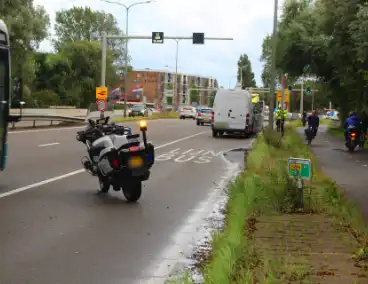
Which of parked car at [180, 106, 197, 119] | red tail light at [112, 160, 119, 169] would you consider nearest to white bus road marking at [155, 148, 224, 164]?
red tail light at [112, 160, 119, 169]

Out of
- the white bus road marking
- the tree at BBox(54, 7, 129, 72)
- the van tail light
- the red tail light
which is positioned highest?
the tree at BBox(54, 7, 129, 72)

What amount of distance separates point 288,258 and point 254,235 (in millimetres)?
1175

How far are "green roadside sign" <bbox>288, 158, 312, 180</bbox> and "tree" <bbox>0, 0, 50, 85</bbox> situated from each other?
2997 cm

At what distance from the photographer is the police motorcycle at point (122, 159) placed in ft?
33.1

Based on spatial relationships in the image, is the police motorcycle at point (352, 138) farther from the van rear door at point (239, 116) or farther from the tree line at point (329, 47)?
the van rear door at point (239, 116)

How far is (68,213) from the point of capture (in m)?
9.07

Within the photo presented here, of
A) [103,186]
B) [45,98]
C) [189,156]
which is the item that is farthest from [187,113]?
[103,186]

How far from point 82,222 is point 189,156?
12.0 metres

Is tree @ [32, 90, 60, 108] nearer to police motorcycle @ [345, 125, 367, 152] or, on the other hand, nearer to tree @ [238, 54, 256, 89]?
police motorcycle @ [345, 125, 367, 152]

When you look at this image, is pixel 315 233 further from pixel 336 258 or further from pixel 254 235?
pixel 336 258

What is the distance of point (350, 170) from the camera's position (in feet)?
53.0

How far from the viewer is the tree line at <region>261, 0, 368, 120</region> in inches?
914

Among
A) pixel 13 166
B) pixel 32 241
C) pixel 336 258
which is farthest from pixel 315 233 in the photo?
pixel 13 166

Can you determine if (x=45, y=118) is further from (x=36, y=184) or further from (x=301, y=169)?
(x=301, y=169)
